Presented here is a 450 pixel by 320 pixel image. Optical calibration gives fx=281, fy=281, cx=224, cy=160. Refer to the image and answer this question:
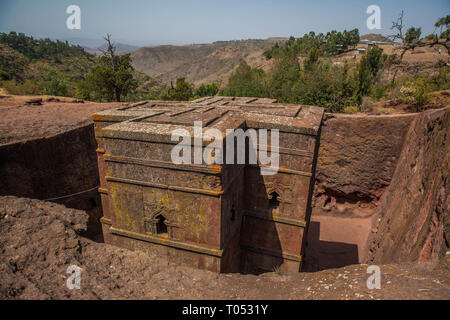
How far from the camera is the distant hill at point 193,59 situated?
85938 millimetres

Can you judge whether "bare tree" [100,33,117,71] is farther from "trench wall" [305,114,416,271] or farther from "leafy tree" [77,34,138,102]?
"trench wall" [305,114,416,271]

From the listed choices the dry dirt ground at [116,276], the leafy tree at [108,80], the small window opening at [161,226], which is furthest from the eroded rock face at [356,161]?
the leafy tree at [108,80]

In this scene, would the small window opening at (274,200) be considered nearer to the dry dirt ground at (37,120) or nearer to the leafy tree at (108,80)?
the dry dirt ground at (37,120)

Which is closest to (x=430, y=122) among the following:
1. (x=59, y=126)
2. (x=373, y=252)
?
(x=373, y=252)

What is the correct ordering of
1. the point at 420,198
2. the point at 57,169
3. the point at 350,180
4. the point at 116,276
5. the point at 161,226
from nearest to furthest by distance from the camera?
the point at 116,276, the point at 161,226, the point at 420,198, the point at 57,169, the point at 350,180

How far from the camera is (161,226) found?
659 centimetres

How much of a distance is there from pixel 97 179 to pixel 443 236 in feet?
34.0

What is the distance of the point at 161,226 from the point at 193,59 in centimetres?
11102

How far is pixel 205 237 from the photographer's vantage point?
6.14 meters

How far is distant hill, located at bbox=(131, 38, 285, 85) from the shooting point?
85.9 metres

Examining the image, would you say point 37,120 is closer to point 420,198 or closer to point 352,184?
point 420,198

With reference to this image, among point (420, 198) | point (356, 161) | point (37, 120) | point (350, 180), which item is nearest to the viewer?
point (420, 198)

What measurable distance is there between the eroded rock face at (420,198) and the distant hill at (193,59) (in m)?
59.6

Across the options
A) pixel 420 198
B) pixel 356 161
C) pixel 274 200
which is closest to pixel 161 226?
pixel 274 200
